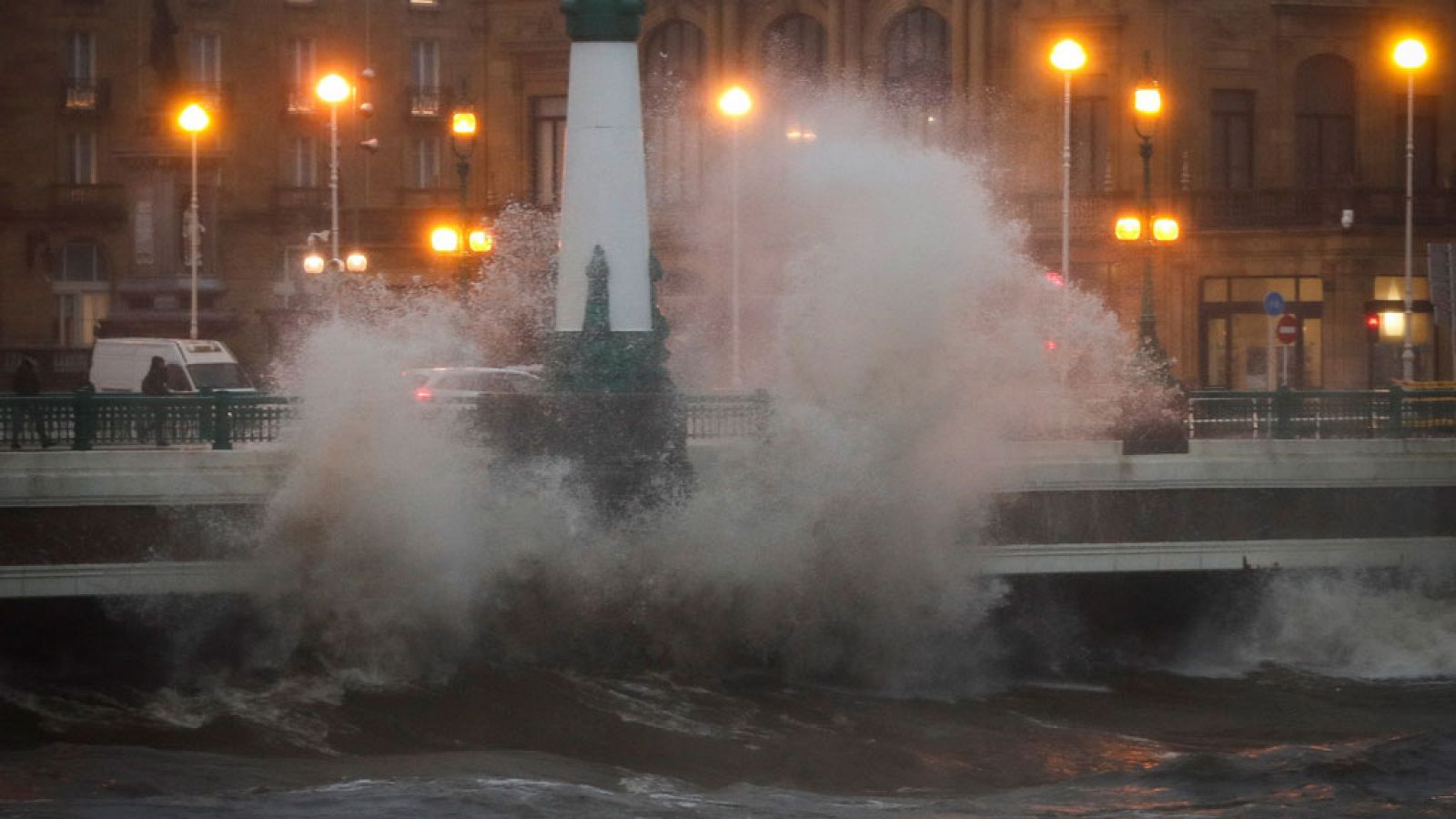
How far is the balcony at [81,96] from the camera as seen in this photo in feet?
206

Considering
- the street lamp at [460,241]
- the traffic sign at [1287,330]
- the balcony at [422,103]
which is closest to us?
the traffic sign at [1287,330]

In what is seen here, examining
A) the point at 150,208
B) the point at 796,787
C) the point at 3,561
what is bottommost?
the point at 796,787

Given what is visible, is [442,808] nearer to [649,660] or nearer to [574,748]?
[574,748]

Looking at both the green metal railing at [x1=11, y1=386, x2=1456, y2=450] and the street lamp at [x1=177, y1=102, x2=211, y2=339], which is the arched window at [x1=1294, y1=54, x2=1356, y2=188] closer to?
the street lamp at [x1=177, y1=102, x2=211, y2=339]

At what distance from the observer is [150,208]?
6206 cm

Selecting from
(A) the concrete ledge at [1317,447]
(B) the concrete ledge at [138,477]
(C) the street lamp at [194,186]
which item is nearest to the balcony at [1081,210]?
(C) the street lamp at [194,186]

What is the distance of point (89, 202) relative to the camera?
205 feet

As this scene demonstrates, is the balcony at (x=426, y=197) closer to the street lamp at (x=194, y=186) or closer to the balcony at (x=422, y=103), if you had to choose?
the balcony at (x=422, y=103)

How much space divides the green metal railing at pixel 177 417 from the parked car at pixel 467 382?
0.58m

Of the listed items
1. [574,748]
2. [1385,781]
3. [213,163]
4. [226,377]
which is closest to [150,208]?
[213,163]

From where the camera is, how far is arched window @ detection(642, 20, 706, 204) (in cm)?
5103

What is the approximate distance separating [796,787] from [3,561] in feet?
27.7

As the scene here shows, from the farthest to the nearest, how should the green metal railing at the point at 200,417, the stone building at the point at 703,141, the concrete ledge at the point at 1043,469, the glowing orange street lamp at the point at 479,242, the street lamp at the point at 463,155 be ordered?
1. the stone building at the point at 703,141
2. the glowing orange street lamp at the point at 479,242
3. the street lamp at the point at 463,155
4. the green metal railing at the point at 200,417
5. the concrete ledge at the point at 1043,469

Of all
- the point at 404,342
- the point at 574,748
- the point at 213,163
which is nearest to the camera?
the point at 574,748
